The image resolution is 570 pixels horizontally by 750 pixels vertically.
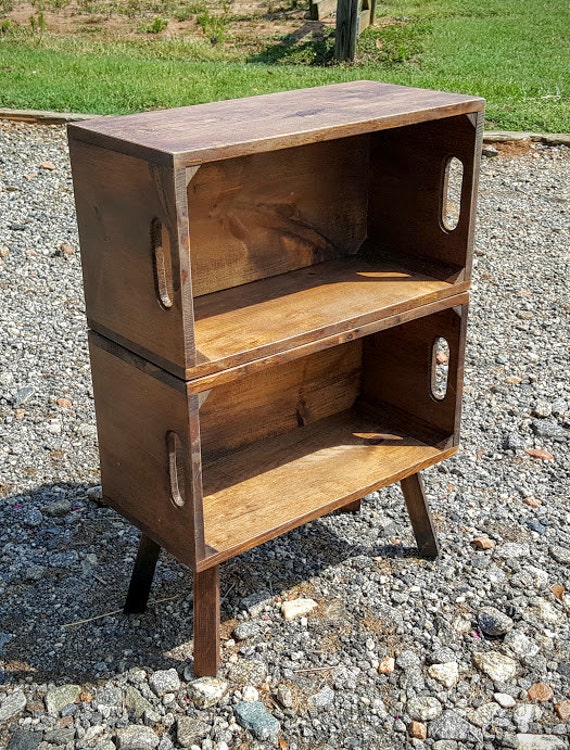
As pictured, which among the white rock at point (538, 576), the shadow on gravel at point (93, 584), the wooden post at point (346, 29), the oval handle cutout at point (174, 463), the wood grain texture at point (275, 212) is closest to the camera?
the oval handle cutout at point (174, 463)

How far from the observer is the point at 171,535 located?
232cm

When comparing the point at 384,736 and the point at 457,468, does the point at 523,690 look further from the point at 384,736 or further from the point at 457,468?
the point at 457,468

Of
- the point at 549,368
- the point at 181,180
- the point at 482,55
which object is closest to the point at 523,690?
the point at 181,180

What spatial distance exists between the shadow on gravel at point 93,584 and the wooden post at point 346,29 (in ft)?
19.9

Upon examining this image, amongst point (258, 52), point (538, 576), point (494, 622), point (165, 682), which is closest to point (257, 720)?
point (165, 682)

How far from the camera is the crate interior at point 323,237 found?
2340 millimetres

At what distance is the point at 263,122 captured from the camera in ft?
7.07

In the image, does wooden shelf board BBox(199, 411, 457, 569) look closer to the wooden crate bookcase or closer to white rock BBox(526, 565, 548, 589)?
the wooden crate bookcase

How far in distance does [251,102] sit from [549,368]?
2107 mm

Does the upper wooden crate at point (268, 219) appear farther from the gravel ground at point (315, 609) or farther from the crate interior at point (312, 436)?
the gravel ground at point (315, 609)

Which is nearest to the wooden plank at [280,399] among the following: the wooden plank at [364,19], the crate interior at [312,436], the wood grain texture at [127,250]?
the crate interior at [312,436]

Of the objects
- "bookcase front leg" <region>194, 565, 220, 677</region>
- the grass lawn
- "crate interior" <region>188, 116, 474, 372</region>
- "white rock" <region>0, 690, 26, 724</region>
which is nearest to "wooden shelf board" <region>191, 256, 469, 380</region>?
"crate interior" <region>188, 116, 474, 372</region>

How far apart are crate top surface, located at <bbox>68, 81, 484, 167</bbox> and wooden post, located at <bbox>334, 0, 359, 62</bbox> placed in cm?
600

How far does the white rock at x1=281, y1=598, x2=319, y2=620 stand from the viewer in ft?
8.79
